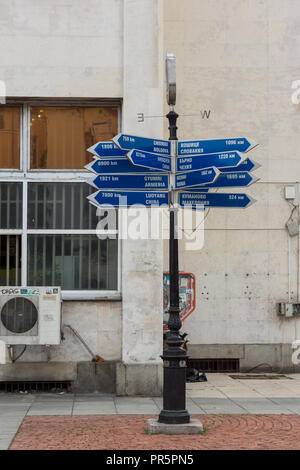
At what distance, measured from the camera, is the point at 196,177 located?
351 inches

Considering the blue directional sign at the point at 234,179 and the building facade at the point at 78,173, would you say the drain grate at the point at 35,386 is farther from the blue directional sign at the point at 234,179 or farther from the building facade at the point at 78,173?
the blue directional sign at the point at 234,179

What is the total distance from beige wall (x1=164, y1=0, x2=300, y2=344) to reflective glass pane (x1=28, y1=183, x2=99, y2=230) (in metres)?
3.05

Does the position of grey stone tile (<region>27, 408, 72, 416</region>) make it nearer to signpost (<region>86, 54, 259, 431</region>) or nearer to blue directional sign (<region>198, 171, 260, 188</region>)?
signpost (<region>86, 54, 259, 431</region>)

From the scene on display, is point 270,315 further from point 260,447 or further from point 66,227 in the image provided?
point 260,447

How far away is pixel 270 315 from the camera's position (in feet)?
46.3

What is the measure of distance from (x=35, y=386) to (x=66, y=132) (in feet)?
14.3

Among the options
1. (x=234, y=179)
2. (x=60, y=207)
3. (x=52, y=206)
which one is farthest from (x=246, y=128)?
(x=234, y=179)

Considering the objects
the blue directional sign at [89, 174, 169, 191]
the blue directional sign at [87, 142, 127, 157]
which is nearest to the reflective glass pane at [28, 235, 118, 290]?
the blue directional sign at [89, 174, 169, 191]

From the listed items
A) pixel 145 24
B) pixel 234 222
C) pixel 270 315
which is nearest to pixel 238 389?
pixel 270 315

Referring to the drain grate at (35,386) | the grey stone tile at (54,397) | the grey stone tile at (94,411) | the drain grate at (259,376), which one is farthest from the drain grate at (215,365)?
the grey stone tile at (94,411)

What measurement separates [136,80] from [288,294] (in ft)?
18.5

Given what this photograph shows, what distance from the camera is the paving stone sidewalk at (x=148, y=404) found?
9.65 metres

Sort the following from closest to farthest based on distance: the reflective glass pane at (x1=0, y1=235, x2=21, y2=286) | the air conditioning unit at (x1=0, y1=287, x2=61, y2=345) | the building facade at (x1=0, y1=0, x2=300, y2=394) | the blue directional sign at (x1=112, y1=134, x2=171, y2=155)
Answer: the blue directional sign at (x1=112, y1=134, x2=171, y2=155) → the air conditioning unit at (x1=0, y1=287, x2=61, y2=345) → the building facade at (x1=0, y1=0, x2=300, y2=394) → the reflective glass pane at (x1=0, y1=235, x2=21, y2=286)

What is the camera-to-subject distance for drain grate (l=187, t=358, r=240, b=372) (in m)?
14.0
